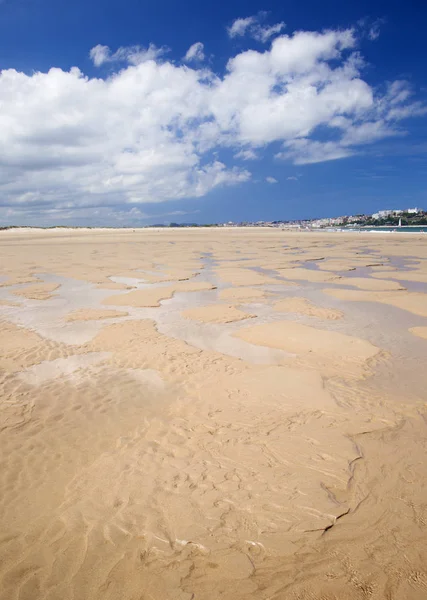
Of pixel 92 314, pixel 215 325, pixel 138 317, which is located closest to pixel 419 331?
pixel 215 325

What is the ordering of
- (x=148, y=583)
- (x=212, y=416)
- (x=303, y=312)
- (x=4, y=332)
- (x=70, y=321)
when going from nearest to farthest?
1. (x=148, y=583)
2. (x=212, y=416)
3. (x=4, y=332)
4. (x=70, y=321)
5. (x=303, y=312)

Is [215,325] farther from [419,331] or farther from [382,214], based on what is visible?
[382,214]

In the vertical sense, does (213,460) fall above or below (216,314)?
below

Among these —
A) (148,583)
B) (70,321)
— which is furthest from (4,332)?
(148,583)

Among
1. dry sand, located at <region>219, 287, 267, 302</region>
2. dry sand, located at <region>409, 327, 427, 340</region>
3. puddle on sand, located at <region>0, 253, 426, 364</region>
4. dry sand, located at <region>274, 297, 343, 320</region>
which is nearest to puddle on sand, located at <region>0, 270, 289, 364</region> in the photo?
puddle on sand, located at <region>0, 253, 426, 364</region>

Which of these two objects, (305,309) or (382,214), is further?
(382,214)

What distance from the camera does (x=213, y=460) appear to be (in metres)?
3.83

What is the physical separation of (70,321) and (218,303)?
14.3 ft

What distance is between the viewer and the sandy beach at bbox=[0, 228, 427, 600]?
2.63 m

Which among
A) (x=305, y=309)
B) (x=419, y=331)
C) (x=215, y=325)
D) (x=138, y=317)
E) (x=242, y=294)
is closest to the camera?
(x=419, y=331)

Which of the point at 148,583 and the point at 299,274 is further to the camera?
the point at 299,274

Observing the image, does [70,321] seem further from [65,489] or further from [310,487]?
[310,487]

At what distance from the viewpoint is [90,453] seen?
4.03 m

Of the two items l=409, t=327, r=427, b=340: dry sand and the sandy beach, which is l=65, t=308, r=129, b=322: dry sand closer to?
the sandy beach
